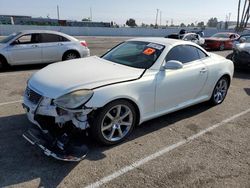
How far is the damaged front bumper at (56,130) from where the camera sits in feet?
10.8

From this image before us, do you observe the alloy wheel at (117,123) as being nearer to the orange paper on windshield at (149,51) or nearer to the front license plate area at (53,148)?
the front license plate area at (53,148)

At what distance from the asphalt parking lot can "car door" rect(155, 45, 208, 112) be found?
18.4 inches

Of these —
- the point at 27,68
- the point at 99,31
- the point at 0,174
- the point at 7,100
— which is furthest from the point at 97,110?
the point at 99,31

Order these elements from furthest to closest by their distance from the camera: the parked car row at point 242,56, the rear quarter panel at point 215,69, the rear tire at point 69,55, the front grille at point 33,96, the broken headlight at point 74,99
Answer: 1. the rear tire at point 69,55
2. the parked car row at point 242,56
3. the rear quarter panel at point 215,69
4. the front grille at point 33,96
5. the broken headlight at point 74,99

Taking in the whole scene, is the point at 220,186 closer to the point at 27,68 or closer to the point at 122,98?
the point at 122,98

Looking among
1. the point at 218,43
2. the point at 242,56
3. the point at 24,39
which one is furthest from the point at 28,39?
the point at 218,43

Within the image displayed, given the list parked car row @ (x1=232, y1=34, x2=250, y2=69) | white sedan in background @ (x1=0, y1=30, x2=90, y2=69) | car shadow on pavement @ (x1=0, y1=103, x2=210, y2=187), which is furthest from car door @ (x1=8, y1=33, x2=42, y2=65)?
parked car row @ (x1=232, y1=34, x2=250, y2=69)

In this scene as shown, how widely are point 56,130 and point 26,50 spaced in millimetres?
6518

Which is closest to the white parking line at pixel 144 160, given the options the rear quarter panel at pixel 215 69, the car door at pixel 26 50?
the rear quarter panel at pixel 215 69

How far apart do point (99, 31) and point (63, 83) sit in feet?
121

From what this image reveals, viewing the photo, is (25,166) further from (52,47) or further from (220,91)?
(52,47)

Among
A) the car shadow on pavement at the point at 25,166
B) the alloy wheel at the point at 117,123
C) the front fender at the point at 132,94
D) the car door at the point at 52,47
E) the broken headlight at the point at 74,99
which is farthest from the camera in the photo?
the car door at the point at 52,47

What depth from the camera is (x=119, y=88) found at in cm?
376

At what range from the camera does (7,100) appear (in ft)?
19.2
